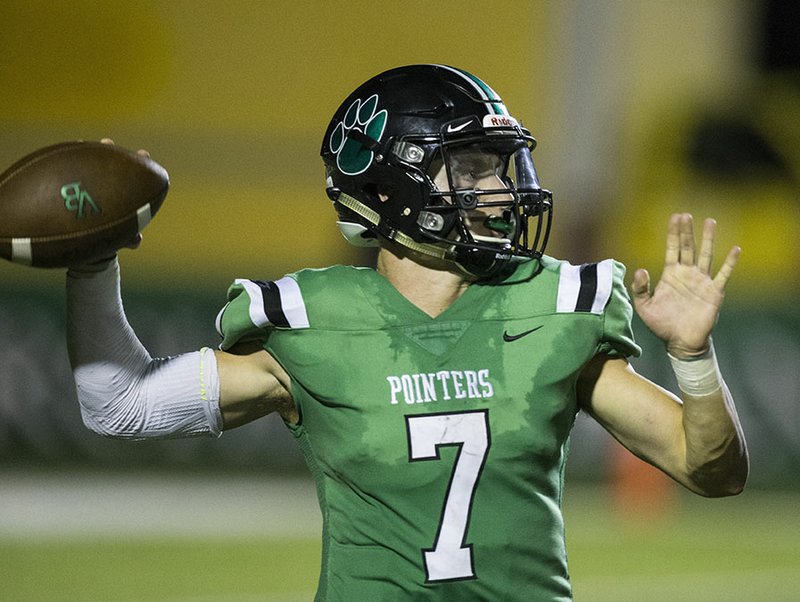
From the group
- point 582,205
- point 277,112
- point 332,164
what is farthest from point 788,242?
point 332,164

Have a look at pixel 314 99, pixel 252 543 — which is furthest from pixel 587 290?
pixel 314 99

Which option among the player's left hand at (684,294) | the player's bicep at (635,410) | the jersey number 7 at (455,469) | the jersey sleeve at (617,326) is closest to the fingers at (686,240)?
the player's left hand at (684,294)

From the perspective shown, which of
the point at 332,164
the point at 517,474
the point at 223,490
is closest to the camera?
the point at 517,474

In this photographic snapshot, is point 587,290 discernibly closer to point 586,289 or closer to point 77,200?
point 586,289

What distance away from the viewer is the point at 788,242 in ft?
38.6

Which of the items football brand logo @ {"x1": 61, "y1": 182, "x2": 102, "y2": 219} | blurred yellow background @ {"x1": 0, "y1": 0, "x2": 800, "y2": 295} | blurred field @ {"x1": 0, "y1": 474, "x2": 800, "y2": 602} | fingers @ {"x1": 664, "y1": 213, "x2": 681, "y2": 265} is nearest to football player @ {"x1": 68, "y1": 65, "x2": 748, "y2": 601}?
fingers @ {"x1": 664, "y1": 213, "x2": 681, "y2": 265}

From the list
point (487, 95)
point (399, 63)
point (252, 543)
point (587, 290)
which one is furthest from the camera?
point (399, 63)

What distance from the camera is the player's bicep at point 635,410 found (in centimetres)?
281

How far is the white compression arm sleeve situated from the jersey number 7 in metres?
0.43

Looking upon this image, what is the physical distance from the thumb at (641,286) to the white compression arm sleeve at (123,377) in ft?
2.76

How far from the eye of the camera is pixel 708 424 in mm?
2736

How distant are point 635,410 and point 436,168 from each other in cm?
63

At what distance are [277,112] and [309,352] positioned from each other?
29.8 ft

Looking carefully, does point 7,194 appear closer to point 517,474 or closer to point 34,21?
point 517,474
